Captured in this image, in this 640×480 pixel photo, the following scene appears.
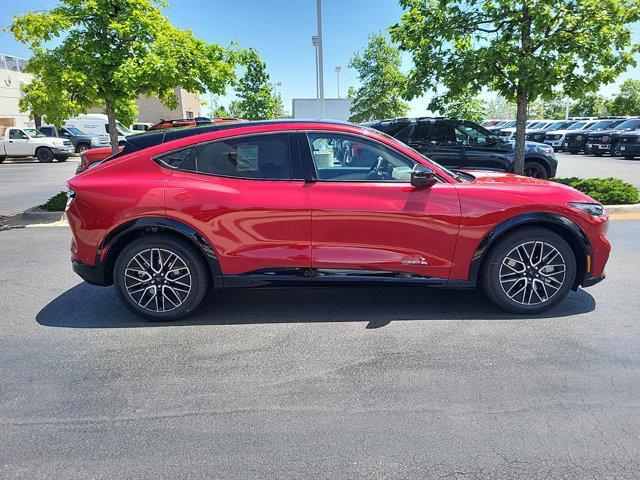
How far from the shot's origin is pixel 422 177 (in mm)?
3973

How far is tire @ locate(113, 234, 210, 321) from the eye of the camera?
13.6 feet

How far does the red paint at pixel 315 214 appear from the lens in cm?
405

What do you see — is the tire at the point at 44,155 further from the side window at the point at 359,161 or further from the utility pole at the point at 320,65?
the side window at the point at 359,161

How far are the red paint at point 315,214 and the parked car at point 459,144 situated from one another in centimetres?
677

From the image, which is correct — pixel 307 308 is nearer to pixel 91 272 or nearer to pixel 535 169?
pixel 91 272

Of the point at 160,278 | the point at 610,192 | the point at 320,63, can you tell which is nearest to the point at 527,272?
the point at 160,278

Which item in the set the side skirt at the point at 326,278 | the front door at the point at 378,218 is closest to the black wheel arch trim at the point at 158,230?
the side skirt at the point at 326,278

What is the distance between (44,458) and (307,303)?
2.60 m

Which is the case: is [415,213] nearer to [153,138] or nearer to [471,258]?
[471,258]

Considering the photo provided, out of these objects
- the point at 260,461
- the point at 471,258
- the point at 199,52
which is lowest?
the point at 260,461

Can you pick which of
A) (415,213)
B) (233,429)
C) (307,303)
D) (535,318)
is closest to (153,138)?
(307,303)

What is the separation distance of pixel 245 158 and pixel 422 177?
4.95 ft

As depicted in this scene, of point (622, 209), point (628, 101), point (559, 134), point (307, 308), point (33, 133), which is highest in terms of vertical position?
point (628, 101)

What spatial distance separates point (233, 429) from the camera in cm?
279
